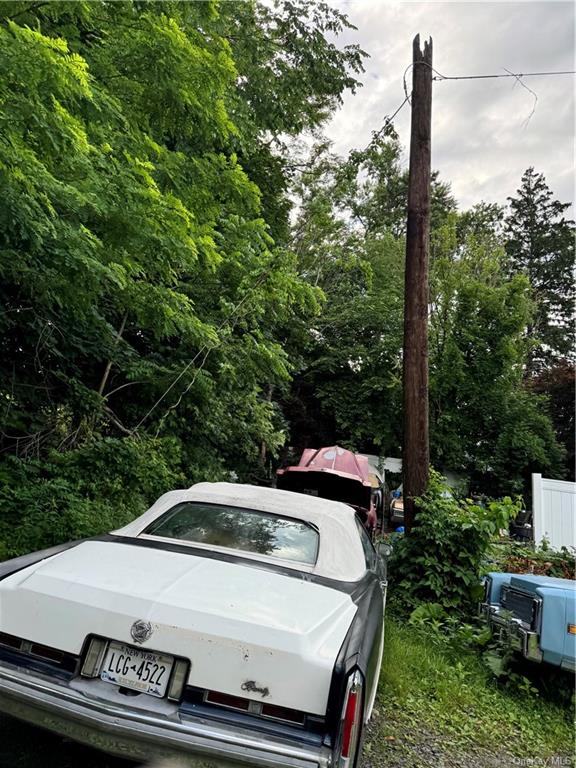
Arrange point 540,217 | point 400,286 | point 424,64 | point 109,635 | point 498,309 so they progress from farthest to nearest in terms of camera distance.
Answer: point 540,217 → point 400,286 → point 498,309 → point 424,64 → point 109,635

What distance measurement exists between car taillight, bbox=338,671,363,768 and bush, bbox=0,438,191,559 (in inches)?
161

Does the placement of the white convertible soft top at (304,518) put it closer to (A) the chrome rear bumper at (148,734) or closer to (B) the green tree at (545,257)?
(A) the chrome rear bumper at (148,734)

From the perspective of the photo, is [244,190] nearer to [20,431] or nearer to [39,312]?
[39,312]

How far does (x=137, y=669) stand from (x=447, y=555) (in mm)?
4767

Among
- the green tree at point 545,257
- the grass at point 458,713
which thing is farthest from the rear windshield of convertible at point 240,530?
the green tree at point 545,257

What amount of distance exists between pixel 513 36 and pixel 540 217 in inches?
1161

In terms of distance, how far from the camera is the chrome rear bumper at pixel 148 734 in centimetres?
167

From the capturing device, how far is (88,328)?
759 centimetres

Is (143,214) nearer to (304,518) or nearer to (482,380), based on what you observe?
(304,518)

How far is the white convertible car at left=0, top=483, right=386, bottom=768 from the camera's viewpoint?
5.69ft

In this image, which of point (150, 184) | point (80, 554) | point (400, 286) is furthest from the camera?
point (400, 286)

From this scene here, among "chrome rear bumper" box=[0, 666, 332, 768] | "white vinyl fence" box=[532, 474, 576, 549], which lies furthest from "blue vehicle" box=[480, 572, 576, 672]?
"white vinyl fence" box=[532, 474, 576, 549]

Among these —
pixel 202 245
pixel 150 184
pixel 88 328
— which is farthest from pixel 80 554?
pixel 88 328

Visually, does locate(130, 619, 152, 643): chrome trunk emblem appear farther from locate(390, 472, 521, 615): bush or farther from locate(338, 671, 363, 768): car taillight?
locate(390, 472, 521, 615): bush
